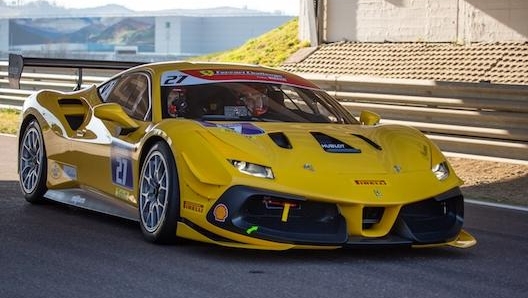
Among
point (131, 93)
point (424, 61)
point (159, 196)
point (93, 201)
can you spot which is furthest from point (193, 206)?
point (424, 61)

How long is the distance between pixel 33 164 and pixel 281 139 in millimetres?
2865

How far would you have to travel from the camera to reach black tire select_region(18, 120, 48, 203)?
336 inches

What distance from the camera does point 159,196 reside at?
22.2 ft

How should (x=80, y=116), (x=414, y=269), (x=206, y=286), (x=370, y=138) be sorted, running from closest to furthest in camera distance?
(x=206, y=286) < (x=414, y=269) < (x=370, y=138) < (x=80, y=116)

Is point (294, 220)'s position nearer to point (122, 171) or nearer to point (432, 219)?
point (432, 219)

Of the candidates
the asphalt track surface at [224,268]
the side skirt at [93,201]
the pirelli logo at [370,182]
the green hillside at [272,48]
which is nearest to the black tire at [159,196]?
the asphalt track surface at [224,268]

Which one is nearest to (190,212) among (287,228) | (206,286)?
(287,228)

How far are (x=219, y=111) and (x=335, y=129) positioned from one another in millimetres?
795

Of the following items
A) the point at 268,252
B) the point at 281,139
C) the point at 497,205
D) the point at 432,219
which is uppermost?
the point at 281,139

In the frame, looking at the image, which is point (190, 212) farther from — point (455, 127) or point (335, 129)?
point (455, 127)

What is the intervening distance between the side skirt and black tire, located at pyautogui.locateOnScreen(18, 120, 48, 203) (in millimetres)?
119

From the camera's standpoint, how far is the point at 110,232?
7246 mm

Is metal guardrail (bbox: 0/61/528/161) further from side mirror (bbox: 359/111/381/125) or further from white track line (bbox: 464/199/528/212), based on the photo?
side mirror (bbox: 359/111/381/125)

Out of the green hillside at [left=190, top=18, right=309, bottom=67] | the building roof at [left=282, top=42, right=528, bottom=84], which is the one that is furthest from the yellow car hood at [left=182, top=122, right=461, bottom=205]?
the green hillside at [left=190, top=18, right=309, bottom=67]
